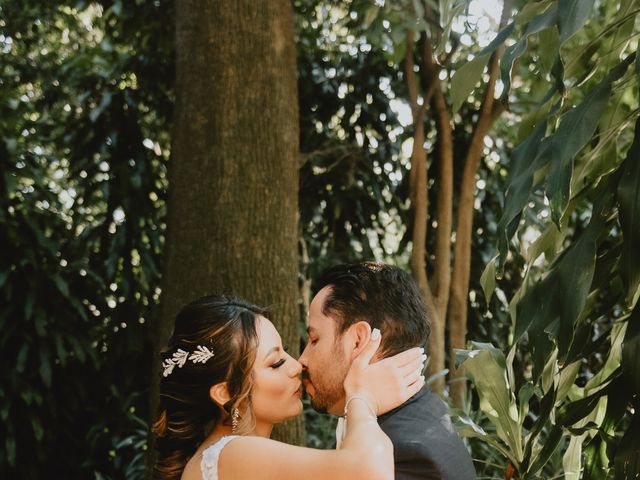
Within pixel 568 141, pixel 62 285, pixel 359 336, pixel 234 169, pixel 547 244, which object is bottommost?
pixel 359 336

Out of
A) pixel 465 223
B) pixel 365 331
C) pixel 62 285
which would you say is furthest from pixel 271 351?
pixel 62 285

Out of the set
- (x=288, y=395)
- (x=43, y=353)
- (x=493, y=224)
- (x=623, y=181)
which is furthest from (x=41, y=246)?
(x=623, y=181)

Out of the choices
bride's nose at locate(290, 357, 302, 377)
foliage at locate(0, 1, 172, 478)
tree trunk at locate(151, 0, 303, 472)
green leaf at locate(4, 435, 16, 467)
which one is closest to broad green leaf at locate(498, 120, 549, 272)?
bride's nose at locate(290, 357, 302, 377)

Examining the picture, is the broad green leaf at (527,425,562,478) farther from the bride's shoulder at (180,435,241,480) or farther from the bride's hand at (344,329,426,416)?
the bride's shoulder at (180,435,241,480)

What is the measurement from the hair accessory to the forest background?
2.90ft

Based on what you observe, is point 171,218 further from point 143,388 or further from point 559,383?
point 143,388

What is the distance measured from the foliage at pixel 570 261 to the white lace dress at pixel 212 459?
0.74 meters

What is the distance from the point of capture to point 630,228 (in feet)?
5.95

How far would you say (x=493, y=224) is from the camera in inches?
216

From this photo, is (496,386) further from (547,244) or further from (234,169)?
(234,169)

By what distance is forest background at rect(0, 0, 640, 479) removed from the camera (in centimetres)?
320

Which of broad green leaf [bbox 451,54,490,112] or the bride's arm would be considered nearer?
the bride's arm

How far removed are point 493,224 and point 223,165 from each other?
108 inches

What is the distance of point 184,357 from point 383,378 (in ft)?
1.96
